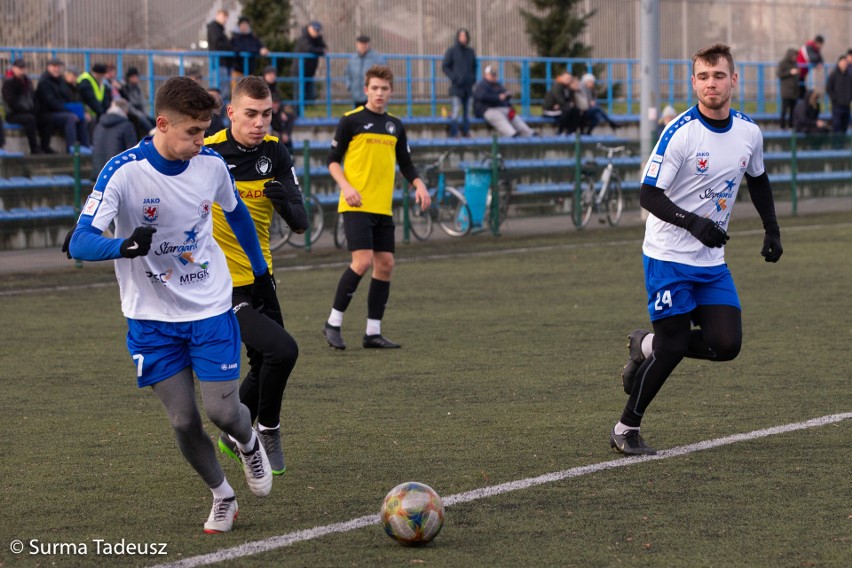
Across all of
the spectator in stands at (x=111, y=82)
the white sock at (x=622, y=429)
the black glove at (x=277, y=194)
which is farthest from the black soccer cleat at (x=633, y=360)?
the spectator in stands at (x=111, y=82)

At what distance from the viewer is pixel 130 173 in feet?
17.1

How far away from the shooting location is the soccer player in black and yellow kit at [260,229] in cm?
621

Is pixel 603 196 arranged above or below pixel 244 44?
below

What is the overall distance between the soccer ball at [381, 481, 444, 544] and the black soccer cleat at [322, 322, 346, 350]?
210 inches

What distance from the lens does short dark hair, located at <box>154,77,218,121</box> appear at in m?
5.14

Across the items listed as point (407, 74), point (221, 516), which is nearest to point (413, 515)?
point (221, 516)

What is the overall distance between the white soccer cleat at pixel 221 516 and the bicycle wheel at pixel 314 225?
530 inches

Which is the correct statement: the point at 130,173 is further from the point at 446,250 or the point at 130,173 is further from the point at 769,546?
the point at 446,250

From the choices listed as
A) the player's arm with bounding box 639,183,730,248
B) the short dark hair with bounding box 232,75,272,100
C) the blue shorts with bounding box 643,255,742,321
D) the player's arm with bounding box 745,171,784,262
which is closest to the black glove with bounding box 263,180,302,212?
the short dark hair with bounding box 232,75,272,100

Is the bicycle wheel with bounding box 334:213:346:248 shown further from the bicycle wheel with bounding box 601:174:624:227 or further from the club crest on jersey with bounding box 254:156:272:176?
the club crest on jersey with bounding box 254:156:272:176

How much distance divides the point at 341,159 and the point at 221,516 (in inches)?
227

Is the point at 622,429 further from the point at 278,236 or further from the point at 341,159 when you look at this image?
the point at 278,236

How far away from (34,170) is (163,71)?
34.3 ft

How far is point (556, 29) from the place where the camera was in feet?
121
